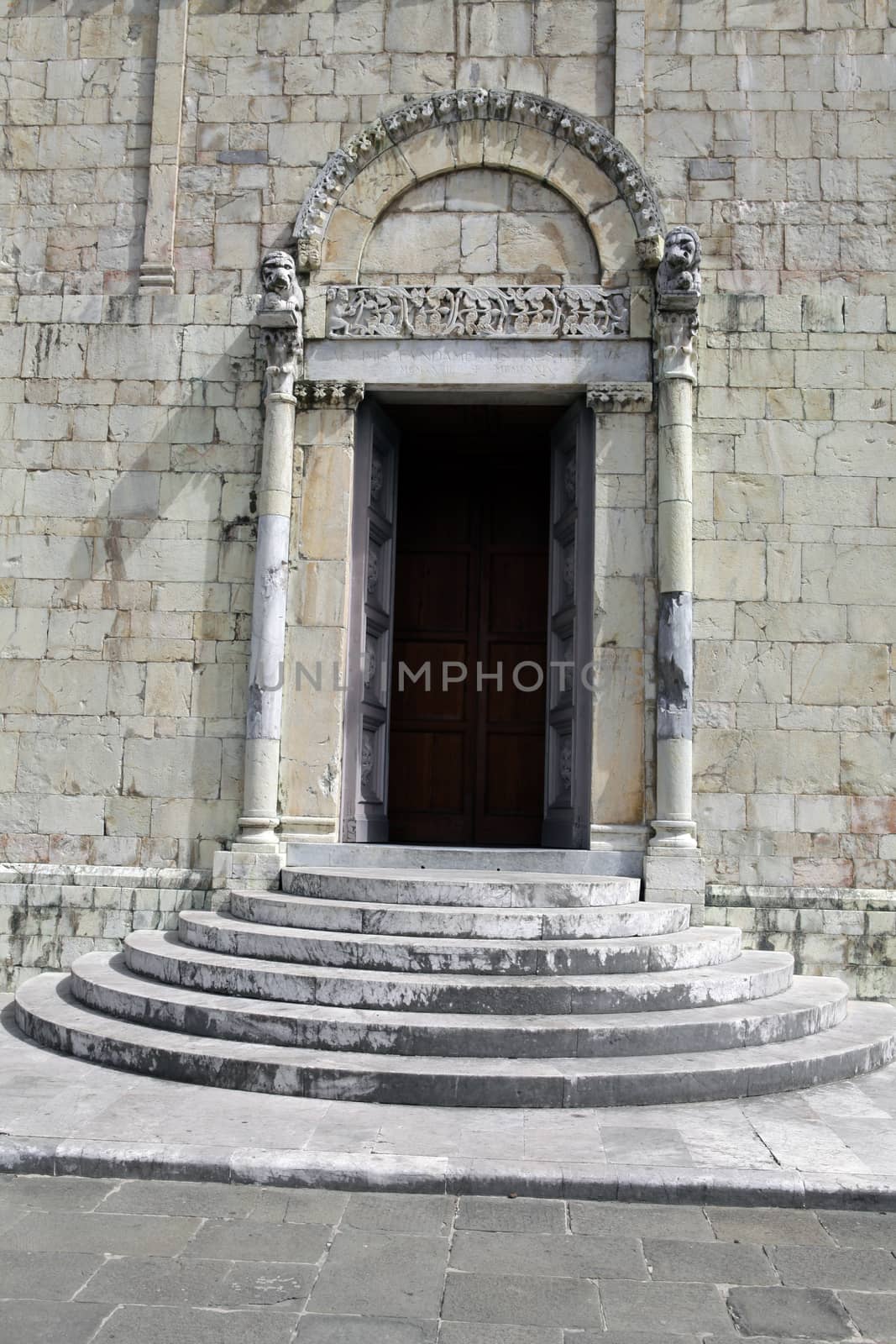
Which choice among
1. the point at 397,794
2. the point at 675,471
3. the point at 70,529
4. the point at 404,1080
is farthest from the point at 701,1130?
the point at 70,529

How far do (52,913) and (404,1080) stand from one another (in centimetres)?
407

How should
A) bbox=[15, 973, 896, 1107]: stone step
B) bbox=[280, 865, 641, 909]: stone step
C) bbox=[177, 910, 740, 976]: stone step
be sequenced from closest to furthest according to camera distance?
bbox=[15, 973, 896, 1107]: stone step, bbox=[177, 910, 740, 976]: stone step, bbox=[280, 865, 641, 909]: stone step

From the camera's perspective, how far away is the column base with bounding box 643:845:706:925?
772 cm

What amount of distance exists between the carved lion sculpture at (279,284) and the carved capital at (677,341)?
2.73 m

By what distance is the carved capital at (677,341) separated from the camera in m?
8.16

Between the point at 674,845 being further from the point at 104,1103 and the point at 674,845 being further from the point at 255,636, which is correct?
the point at 104,1103

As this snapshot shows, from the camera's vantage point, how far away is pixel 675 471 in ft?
26.6

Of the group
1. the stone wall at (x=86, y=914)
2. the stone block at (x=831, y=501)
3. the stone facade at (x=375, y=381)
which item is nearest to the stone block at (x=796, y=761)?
the stone facade at (x=375, y=381)

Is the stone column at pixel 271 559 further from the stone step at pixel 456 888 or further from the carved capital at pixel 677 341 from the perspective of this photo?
the carved capital at pixel 677 341

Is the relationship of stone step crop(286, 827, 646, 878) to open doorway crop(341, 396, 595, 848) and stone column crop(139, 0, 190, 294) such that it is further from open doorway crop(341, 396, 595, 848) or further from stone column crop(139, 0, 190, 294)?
stone column crop(139, 0, 190, 294)

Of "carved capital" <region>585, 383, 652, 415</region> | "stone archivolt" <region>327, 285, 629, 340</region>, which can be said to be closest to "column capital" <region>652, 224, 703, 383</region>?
"carved capital" <region>585, 383, 652, 415</region>

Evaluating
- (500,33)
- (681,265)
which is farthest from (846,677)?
(500,33)

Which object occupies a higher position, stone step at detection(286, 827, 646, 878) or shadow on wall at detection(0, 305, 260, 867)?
shadow on wall at detection(0, 305, 260, 867)

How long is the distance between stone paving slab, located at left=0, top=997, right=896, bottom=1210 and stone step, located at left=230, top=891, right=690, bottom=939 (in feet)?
4.93
